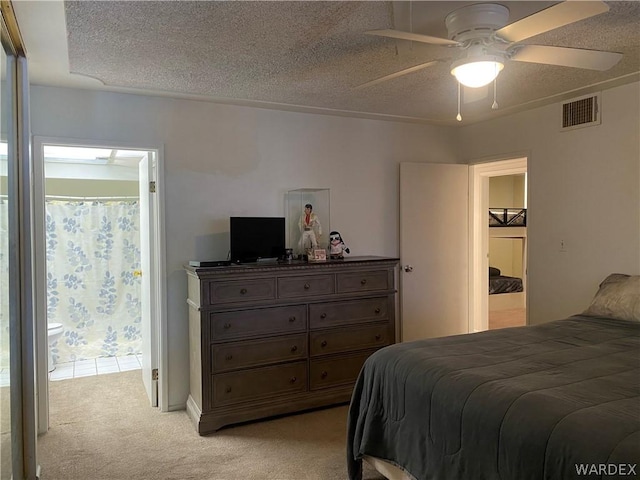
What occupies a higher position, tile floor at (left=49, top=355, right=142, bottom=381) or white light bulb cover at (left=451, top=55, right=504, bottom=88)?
white light bulb cover at (left=451, top=55, right=504, bottom=88)

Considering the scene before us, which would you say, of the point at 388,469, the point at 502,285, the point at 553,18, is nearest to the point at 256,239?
the point at 388,469

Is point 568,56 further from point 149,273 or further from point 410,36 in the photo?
point 149,273

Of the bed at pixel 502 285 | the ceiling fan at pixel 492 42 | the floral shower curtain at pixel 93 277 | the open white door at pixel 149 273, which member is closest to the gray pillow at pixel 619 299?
the ceiling fan at pixel 492 42

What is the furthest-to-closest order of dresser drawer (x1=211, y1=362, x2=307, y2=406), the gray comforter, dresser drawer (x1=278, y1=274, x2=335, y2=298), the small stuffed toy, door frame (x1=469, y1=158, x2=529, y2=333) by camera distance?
door frame (x1=469, y1=158, x2=529, y2=333), the small stuffed toy, dresser drawer (x1=278, y1=274, x2=335, y2=298), dresser drawer (x1=211, y1=362, x2=307, y2=406), the gray comforter

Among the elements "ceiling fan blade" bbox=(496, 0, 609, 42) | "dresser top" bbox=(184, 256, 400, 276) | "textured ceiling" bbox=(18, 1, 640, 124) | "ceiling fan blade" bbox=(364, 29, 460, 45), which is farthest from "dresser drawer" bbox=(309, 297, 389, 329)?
"ceiling fan blade" bbox=(496, 0, 609, 42)

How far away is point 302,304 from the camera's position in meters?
3.48

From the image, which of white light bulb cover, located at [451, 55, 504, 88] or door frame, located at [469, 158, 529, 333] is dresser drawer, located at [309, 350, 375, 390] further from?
white light bulb cover, located at [451, 55, 504, 88]

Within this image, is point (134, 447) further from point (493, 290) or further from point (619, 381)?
point (493, 290)

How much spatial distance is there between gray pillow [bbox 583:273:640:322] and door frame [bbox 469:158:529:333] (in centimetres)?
164

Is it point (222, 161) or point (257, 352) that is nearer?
point (257, 352)

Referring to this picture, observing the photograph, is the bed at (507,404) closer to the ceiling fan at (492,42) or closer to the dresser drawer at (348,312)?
the dresser drawer at (348,312)

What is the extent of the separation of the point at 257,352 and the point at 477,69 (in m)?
2.30

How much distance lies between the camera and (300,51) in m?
2.59

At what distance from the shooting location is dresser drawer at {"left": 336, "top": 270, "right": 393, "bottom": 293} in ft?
11.9
